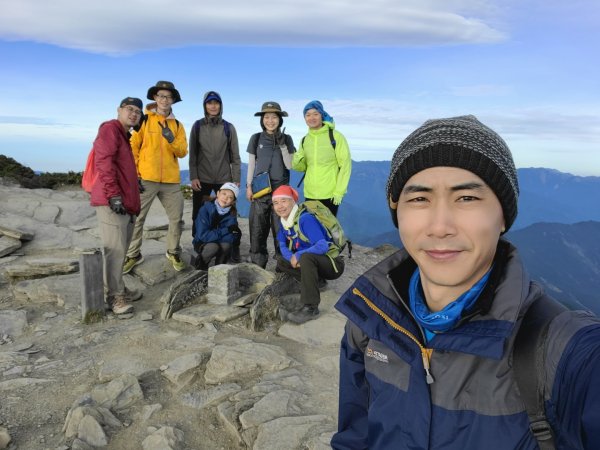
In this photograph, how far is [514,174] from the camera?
1.86 m

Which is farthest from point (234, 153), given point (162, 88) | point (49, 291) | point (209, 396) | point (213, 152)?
point (209, 396)

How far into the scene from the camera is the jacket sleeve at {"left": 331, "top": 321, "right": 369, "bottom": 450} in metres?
2.09

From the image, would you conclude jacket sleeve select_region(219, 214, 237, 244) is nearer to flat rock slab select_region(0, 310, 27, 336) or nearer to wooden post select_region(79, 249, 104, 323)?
wooden post select_region(79, 249, 104, 323)

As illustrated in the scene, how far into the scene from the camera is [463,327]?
168 centimetres

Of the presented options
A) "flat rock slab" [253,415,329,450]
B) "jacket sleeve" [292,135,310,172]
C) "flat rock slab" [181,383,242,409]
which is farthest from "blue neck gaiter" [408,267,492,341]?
"jacket sleeve" [292,135,310,172]

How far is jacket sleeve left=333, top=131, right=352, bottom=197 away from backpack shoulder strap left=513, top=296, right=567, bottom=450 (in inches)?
Answer: 254

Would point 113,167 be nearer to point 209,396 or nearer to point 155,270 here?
point 155,270

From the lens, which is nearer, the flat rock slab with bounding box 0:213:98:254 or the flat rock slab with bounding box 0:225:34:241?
the flat rock slab with bounding box 0:225:34:241

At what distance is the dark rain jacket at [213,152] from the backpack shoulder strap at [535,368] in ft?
25.1

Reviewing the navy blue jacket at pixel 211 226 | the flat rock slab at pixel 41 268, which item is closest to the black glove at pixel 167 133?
the navy blue jacket at pixel 211 226

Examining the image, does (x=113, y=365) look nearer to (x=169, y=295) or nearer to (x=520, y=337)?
(x=169, y=295)

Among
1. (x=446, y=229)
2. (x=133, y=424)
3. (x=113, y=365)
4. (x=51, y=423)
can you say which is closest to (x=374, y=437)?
(x=446, y=229)

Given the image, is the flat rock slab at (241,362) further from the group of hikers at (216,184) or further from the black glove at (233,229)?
the black glove at (233,229)

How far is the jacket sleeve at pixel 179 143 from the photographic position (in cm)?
796
